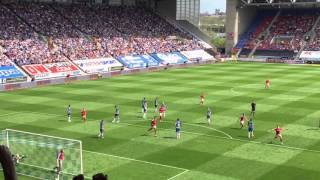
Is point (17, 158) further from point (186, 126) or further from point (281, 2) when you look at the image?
point (281, 2)

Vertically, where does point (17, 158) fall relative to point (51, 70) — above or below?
below

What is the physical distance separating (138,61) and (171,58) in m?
8.57

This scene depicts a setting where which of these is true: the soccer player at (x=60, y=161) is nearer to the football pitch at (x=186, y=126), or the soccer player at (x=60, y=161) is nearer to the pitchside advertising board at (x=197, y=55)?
the football pitch at (x=186, y=126)

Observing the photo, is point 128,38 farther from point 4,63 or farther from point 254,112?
point 254,112

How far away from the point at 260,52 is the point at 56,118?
6573 cm

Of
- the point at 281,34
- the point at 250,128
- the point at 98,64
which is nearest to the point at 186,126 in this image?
the point at 250,128

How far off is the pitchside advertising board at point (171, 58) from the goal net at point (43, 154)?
179ft

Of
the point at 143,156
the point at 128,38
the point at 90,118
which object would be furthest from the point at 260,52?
the point at 143,156

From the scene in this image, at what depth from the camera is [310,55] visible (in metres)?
81.2

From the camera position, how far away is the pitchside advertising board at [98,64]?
61562 mm

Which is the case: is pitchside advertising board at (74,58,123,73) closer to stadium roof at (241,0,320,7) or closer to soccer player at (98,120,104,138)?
soccer player at (98,120,104,138)

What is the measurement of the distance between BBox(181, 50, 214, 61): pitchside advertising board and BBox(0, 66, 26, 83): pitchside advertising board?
3614 cm

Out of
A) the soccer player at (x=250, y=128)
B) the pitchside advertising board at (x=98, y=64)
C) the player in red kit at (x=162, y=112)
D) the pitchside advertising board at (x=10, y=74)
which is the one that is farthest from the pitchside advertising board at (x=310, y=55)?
the soccer player at (x=250, y=128)

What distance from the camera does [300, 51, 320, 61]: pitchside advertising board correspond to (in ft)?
262
